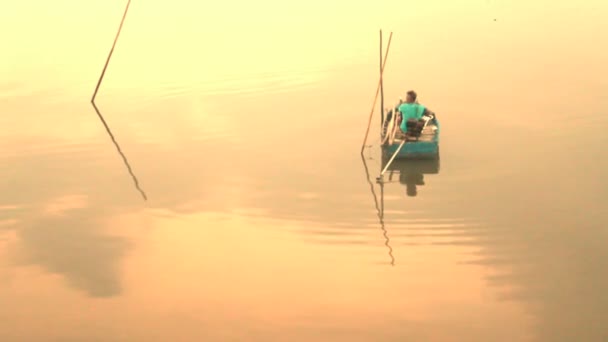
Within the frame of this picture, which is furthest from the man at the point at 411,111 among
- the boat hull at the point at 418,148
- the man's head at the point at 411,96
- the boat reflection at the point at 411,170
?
the boat reflection at the point at 411,170

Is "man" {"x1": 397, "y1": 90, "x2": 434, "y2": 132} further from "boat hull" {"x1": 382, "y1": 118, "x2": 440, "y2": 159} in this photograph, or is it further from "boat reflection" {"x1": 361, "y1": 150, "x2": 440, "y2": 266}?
"boat reflection" {"x1": 361, "y1": 150, "x2": 440, "y2": 266}

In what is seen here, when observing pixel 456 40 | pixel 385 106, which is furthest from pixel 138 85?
pixel 456 40

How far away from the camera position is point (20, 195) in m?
8.92

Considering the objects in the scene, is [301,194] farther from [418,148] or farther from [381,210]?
[418,148]

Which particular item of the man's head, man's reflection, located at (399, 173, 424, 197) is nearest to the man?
the man's head

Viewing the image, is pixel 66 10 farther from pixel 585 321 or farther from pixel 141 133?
pixel 585 321

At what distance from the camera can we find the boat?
8.95 meters

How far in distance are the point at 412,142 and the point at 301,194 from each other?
4.34ft

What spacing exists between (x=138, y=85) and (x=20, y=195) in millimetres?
4154

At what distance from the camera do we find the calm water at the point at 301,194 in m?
6.43

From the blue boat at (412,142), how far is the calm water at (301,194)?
255 mm

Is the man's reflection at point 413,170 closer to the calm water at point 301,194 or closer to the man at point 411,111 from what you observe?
the calm water at point 301,194

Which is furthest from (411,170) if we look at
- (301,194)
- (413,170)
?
(301,194)

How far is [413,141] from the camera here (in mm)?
9008
